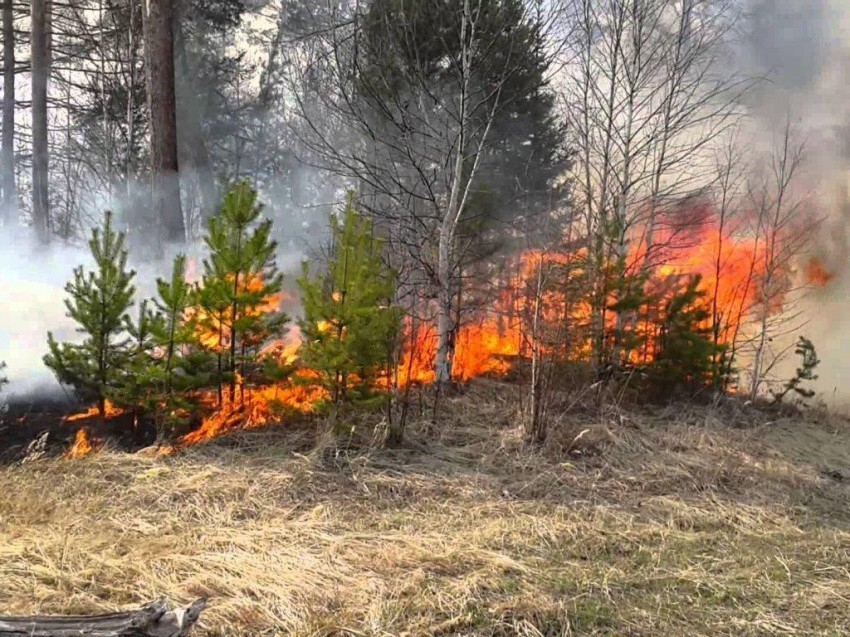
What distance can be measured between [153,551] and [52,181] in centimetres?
2411

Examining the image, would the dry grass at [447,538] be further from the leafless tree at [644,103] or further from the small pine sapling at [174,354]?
the leafless tree at [644,103]

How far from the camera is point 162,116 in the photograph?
8.66m

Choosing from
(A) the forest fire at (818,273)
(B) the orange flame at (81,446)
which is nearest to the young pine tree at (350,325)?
(B) the orange flame at (81,446)

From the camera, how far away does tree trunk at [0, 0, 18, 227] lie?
14180 mm

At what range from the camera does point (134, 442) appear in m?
5.81

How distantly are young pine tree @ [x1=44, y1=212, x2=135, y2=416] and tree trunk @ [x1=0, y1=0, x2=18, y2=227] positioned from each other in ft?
34.2

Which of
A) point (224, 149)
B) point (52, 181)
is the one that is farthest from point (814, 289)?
point (52, 181)

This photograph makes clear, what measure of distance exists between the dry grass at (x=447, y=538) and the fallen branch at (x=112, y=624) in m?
0.48

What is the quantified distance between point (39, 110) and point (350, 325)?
11307 millimetres

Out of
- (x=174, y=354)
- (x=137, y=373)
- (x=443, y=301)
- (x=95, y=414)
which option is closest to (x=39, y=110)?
(x=95, y=414)

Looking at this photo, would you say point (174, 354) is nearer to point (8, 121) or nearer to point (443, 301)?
point (443, 301)

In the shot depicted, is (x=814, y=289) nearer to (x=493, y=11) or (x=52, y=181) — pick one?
(x=493, y=11)

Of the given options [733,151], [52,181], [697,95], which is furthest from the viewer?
[52,181]

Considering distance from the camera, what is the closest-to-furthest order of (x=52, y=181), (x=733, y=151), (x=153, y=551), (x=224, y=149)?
1. (x=153, y=551)
2. (x=733, y=151)
3. (x=224, y=149)
4. (x=52, y=181)
